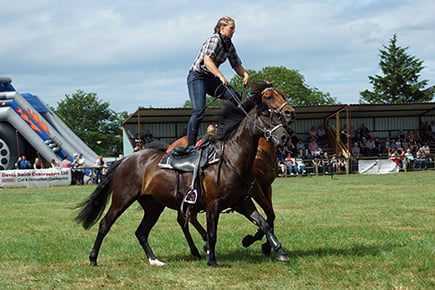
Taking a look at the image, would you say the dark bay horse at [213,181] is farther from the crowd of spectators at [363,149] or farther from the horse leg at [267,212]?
the crowd of spectators at [363,149]

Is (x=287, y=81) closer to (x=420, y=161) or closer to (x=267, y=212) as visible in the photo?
(x=420, y=161)

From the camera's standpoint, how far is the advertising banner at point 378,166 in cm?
3350

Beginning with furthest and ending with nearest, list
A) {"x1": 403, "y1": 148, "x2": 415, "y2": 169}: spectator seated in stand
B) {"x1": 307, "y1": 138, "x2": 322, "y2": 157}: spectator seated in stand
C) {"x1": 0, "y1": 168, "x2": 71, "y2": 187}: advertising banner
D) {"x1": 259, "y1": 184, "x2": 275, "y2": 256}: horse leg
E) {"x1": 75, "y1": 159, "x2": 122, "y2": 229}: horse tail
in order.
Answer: {"x1": 307, "y1": 138, "x2": 322, "y2": 157}: spectator seated in stand < {"x1": 403, "y1": 148, "x2": 415, "y2": 169}: spectator seated in stand < {"x1": 0, "y1": 168, "x2": 71, "y2": 187}: advertising banner < {"x1": 75, "y1": 159, "x2": 122, "y2": 229}: horse tail < {"x1": 259, "y1": 184, "x2": 275, "y2": 256}: horse leg

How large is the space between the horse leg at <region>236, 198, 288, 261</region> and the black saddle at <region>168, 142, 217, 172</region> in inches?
27.9

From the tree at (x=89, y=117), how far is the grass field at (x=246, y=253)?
7766cm

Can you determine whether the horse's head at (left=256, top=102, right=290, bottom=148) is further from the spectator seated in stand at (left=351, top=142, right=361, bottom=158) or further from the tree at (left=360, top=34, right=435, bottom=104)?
the tree at (left=360, top=34, right=435, bottom=104)

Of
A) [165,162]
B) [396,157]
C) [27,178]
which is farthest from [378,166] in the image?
[165,162]

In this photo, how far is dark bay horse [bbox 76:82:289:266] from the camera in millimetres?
Result: 7488

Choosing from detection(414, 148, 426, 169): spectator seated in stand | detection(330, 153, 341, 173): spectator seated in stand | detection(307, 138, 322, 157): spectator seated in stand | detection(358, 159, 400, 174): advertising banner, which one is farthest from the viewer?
detection(307, 138, 322, 157): spectator seated in stand

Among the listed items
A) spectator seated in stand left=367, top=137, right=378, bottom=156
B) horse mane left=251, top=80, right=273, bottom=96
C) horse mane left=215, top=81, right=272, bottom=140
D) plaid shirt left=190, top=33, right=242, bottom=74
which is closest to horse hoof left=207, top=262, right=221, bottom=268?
horse mane left=215, top=81, right=272, bottom=140

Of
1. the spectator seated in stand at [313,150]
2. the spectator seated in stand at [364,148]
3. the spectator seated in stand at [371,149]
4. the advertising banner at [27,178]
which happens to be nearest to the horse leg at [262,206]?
the advertising banner at [27,178]

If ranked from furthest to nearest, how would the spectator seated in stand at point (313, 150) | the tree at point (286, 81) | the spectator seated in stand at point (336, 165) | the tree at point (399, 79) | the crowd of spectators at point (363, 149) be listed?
the tree at point (286, 81)
the tree at point (399, 79)
the spectator seated in stand at point (313, 150)
the spectator seated in stand at point (336, 165)
the crowd of spectators at point (363, 149)

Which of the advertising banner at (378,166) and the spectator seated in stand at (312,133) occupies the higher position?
Answer: the spectator seated in stand at (312,133)

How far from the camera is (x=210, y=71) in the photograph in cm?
803
